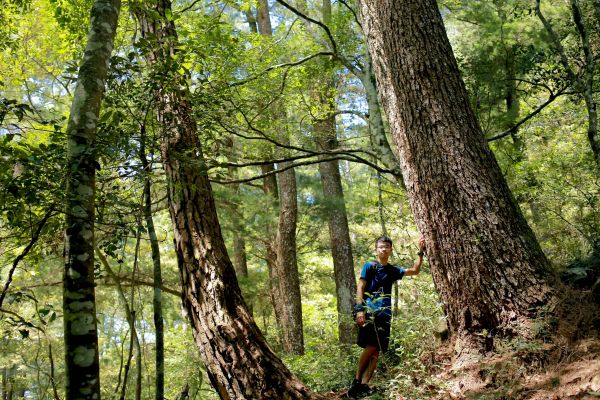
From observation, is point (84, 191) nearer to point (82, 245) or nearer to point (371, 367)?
point (82, 245)

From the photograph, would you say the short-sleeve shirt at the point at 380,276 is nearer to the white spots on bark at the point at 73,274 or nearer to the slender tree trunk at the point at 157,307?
the slender tree trunk at the point at 157,307

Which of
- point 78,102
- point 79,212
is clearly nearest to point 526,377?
point 79,212

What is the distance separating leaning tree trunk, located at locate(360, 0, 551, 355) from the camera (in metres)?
3.81

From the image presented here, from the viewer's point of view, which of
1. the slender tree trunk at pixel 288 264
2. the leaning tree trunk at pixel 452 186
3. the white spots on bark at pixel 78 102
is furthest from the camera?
the slender tree trunk at pixel 288 264

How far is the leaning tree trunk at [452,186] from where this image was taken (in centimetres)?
381

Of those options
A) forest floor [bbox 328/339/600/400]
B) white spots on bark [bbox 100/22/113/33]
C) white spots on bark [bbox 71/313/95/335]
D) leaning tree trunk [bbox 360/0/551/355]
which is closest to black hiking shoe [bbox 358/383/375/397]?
forest floor [bbox 328/339/600/400]

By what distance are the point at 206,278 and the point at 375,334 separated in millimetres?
2049

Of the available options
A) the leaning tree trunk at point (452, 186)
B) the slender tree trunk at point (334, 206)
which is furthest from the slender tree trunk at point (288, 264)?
the leaning tree trunk at point (452, 186)

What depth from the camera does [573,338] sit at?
3.40 metres

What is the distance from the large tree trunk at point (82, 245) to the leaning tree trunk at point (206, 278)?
1063mm

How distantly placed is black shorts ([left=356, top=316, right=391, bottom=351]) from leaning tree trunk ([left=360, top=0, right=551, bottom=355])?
1061 mm

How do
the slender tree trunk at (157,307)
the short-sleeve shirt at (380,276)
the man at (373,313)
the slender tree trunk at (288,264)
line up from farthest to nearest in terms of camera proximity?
the slender tree trunk at (288,264) → the short-sleeve shirt at (380,276) → the man at (373,313) → the slender tree trunk at (157,307)

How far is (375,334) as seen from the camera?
5059 mm

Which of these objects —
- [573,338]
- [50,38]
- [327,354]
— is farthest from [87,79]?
[50,38]
